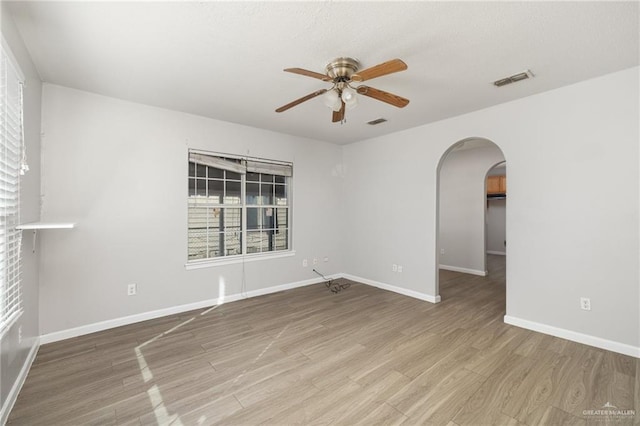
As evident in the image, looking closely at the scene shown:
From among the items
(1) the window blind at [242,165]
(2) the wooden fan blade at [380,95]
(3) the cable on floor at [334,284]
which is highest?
(2) the wooden fan blade at [380,95]

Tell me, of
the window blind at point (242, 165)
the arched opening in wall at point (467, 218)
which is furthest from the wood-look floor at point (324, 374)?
the arched opening in wall at point (467, 218)

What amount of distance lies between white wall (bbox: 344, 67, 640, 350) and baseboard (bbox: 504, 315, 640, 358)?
0.09ft

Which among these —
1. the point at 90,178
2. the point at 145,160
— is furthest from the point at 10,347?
the point at 145,160

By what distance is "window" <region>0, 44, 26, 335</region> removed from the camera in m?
1.73

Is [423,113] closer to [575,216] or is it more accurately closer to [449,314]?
[575,216]

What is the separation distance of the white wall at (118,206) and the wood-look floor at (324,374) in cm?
40

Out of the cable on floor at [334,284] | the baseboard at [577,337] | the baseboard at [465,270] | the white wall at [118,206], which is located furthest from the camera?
the baseboard at [465,270]

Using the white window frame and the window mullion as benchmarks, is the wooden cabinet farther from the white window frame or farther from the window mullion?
the window mullion

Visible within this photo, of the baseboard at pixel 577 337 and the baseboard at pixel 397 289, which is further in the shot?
the baseboard at pixel 397 289

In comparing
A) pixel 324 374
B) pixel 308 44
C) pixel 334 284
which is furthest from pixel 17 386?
pixel 334 284

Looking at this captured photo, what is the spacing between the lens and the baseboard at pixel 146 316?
292cm

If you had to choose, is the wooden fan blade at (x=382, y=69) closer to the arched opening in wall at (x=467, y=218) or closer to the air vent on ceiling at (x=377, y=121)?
the air vent on ceiling at (x=377, y=121)

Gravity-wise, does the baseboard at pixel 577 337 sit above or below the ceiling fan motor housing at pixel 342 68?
below

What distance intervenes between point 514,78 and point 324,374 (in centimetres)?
322
